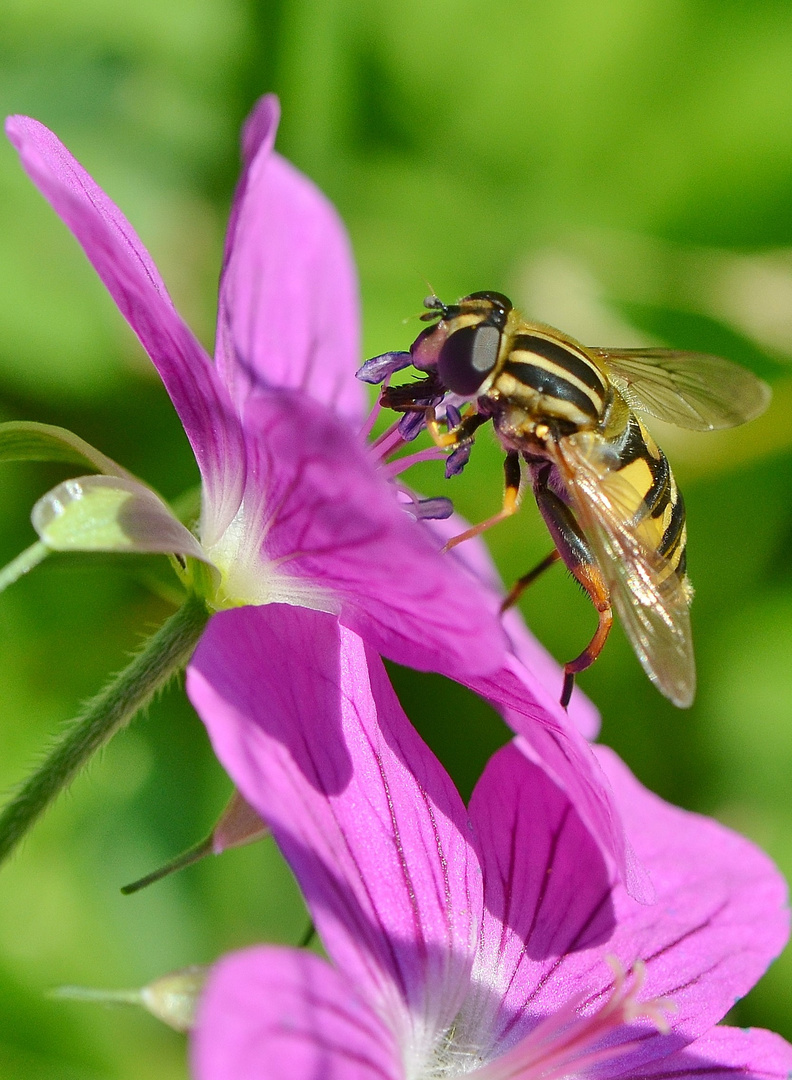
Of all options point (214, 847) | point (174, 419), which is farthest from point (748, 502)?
point (214, 847)

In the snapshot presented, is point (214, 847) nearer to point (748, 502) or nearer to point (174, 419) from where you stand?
point (174, 419)

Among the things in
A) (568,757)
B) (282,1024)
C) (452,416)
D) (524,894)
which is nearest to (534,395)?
A: (452,416)

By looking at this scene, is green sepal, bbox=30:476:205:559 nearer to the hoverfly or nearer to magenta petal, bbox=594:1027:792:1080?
the hoverfly

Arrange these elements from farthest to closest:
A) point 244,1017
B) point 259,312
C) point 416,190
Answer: point 416,190, point 259,312, point 244,1017

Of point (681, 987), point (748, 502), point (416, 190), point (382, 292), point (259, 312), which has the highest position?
point (416, 190)

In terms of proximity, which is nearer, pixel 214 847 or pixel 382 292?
pixel 214 847

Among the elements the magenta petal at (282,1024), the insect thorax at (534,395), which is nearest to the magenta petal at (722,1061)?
the magenta petal at (282,1024)

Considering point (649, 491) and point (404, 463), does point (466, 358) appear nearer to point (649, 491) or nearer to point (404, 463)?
Result: point (404, 463)

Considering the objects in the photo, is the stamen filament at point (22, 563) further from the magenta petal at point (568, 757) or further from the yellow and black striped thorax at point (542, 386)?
the yellow and black striped thorax at point (542, 386)
